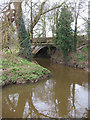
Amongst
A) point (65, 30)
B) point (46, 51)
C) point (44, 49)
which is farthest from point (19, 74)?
point (46, 51)

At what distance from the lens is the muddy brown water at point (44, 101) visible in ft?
10.6

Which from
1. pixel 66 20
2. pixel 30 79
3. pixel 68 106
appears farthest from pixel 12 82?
pixel 66 20

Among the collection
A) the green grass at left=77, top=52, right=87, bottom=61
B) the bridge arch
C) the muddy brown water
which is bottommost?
the muddy brown water

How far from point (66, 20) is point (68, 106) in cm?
801

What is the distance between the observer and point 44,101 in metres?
3.95

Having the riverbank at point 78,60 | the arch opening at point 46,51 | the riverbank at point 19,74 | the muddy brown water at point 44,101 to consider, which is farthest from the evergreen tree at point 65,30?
the muddy brown water at point 44,101

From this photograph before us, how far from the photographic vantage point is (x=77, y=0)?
857cm

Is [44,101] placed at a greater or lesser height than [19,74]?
lesser

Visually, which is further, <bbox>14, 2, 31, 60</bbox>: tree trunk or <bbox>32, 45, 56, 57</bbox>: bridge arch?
<bbox>32, 45, 56, 57</bbox>: bridge arch

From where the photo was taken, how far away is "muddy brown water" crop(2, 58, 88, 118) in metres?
3.22

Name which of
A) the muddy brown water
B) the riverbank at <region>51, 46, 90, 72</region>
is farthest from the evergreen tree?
the muddy brown water

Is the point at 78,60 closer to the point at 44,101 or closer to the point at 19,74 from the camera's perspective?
the point at 19,74

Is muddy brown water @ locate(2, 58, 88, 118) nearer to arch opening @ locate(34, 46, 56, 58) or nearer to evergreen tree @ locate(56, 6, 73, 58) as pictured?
evergreen tree @ locate(56, 6, 73, 58)

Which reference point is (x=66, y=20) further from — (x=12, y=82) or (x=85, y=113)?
(x=85, y=113)
